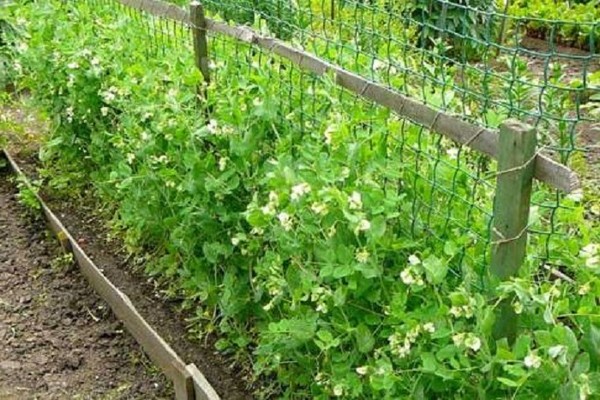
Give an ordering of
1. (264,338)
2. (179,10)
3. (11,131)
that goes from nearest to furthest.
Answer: (264,338)
(179,10)
(11,131)

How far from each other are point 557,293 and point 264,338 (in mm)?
1239

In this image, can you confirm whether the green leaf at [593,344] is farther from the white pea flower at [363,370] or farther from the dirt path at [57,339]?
the dirt path at [57,339]

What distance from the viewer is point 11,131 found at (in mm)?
5242

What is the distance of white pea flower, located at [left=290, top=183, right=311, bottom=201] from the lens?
224 centimetres

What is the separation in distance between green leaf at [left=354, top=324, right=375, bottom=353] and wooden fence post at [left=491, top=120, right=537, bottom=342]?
1.24 feet

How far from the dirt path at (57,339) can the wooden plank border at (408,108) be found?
141 cm

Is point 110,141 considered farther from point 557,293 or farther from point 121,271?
point 557,293

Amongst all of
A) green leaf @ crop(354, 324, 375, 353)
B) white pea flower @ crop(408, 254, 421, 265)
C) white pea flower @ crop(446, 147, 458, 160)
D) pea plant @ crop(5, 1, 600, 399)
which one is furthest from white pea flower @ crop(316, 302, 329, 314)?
white pea flower @ crop(446, 147, 458, 160)

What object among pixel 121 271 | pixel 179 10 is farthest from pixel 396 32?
pixel 121 271

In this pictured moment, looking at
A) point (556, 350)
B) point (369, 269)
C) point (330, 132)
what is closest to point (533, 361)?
point (556, 350)

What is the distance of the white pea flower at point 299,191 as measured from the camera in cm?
224

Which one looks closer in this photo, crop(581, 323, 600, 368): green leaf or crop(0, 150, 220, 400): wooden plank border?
A: crop(581, 323, 600, 368): green leaf

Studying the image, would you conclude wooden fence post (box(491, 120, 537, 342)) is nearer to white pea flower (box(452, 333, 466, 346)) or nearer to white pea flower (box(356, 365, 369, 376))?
white pea flower (box(452, 333, 466, 346))

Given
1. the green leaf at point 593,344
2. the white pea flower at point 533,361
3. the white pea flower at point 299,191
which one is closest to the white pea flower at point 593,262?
the green leaf at point 593,344
